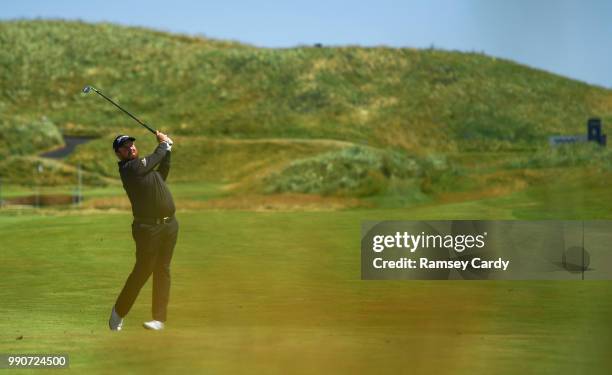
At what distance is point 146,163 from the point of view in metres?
12.1

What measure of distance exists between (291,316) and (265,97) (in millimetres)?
100186

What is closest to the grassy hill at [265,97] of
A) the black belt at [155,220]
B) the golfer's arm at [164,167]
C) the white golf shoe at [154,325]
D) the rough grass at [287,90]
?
the rough grass at [287,90]

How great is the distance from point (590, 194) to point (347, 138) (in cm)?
6444

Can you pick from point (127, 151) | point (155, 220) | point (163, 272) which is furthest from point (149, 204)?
point (163, 272)

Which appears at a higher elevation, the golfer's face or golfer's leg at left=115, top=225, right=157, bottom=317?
the golfer's face

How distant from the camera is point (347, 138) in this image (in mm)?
101688

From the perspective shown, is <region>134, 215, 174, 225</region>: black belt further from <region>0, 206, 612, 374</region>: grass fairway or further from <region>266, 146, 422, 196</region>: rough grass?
<region>266, 146, 422, 196</region>: rough grass

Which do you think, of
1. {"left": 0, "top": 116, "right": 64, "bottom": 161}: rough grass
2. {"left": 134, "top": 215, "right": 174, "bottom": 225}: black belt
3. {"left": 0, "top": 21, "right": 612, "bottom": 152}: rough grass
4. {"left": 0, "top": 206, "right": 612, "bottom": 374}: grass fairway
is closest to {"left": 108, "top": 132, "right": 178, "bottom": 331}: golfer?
{"left": 134, "top": 215, "right": 174, "bottom": 225}: black belt

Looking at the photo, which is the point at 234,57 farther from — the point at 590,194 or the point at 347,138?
the point at 590,194

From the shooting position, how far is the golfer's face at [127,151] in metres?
12.2

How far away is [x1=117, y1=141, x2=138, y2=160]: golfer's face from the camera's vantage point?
12227 mm

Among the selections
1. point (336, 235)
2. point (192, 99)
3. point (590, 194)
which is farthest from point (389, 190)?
point (192, 99)

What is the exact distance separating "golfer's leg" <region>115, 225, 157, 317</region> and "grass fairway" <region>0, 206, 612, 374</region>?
415 millimetres

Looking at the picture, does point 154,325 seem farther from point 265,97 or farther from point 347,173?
point 265,97
